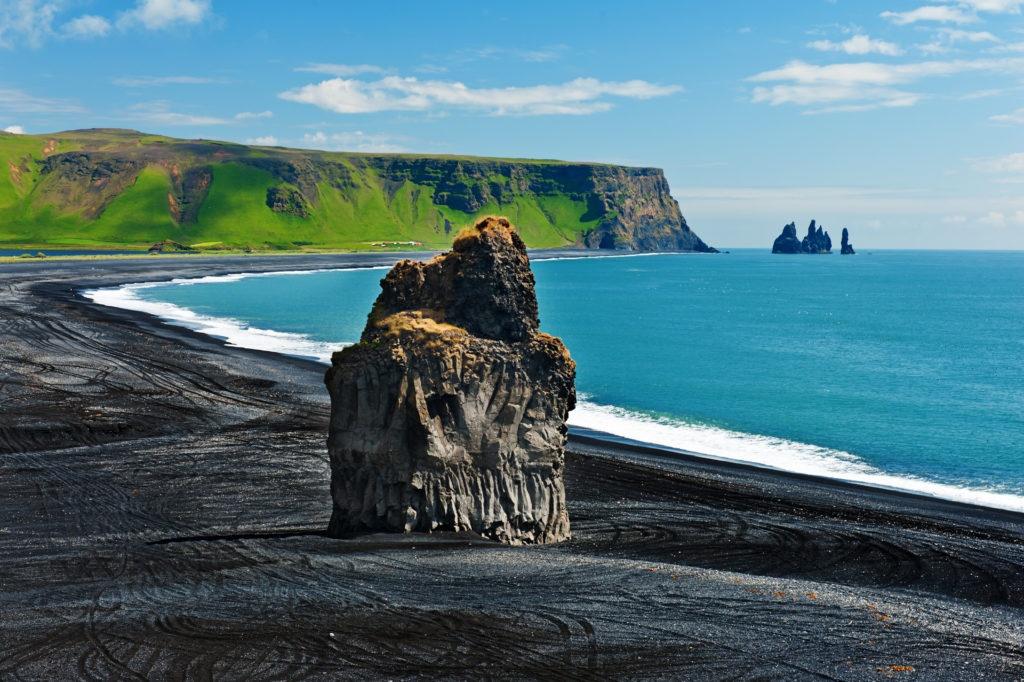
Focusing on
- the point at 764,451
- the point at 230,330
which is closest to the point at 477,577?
the point at 764,451

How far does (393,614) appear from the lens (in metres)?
19.9

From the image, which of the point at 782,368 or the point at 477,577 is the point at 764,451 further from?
the point at 782,368

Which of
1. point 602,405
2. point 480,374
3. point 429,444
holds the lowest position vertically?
point 602,405

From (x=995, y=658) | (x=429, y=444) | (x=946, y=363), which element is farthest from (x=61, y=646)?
(x=946, y=363)

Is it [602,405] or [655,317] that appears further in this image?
[655,317]

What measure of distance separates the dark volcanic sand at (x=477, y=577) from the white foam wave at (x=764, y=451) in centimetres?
255

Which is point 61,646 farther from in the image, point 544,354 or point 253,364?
point 253,364

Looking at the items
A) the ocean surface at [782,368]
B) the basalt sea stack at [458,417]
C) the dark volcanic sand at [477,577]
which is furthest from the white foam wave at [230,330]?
the basalt sea stack at [458,417]

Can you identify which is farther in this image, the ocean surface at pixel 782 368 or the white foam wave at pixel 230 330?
the white foam wave at pixel 230 330

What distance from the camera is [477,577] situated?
873 inches

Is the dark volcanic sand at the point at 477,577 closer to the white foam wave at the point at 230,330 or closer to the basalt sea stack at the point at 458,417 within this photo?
the basalt sea stack at the point at 458,417

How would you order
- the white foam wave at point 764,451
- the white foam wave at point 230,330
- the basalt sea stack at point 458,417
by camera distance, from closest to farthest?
the basalt sea stack at point 458,417 < the white foam wave at point 764,451 < the white foam wave at point 230,330

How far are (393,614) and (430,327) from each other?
8.46m

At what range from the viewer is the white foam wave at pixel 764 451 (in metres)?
36.2
